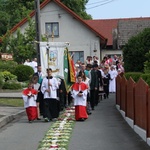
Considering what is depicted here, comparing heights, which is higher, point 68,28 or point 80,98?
point 68,28

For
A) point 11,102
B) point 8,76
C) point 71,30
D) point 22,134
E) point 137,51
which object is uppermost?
point 71,30

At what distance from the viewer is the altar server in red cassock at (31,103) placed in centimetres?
1731

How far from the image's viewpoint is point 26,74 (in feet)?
113

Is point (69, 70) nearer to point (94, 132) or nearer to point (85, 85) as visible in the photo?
point (85, 85)

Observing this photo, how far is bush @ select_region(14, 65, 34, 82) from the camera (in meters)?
34.5

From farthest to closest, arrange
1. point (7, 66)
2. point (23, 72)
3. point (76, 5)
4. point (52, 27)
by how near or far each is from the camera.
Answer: point (76, 5) → point (52, 27) → point (7, 66) → point (23, 72)

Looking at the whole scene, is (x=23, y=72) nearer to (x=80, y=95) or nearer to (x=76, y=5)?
(x=80, y=95)

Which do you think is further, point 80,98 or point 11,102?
point 11,102

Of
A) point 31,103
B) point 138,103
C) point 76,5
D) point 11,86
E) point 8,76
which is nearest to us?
point 138,103

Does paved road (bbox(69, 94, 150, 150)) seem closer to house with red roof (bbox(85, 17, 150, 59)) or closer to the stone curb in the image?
the stone curb

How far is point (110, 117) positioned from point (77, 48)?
34.8 meters

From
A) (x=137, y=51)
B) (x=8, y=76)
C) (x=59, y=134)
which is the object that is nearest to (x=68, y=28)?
(x=8, y=76)

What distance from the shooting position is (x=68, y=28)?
51.6 metres

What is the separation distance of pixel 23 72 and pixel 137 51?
15.0 m
